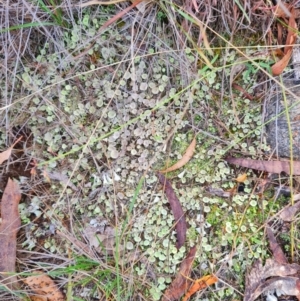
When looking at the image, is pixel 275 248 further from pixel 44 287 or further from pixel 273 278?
pixel 44 287

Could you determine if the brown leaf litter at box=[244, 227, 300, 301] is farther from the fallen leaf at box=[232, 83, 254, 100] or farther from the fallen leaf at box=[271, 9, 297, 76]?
the fallen leaf at box=[271, 9, 297, 76]

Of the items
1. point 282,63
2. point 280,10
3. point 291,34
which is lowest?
point 282,63

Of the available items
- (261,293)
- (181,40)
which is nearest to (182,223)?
(261,293)

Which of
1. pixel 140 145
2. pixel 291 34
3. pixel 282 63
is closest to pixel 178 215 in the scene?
pixel 140 145

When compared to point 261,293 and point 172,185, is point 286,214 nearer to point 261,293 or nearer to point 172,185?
point 261,293

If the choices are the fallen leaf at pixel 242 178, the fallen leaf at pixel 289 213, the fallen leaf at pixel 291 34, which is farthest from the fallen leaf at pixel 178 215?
the fallen leaf at pixel 291 34
